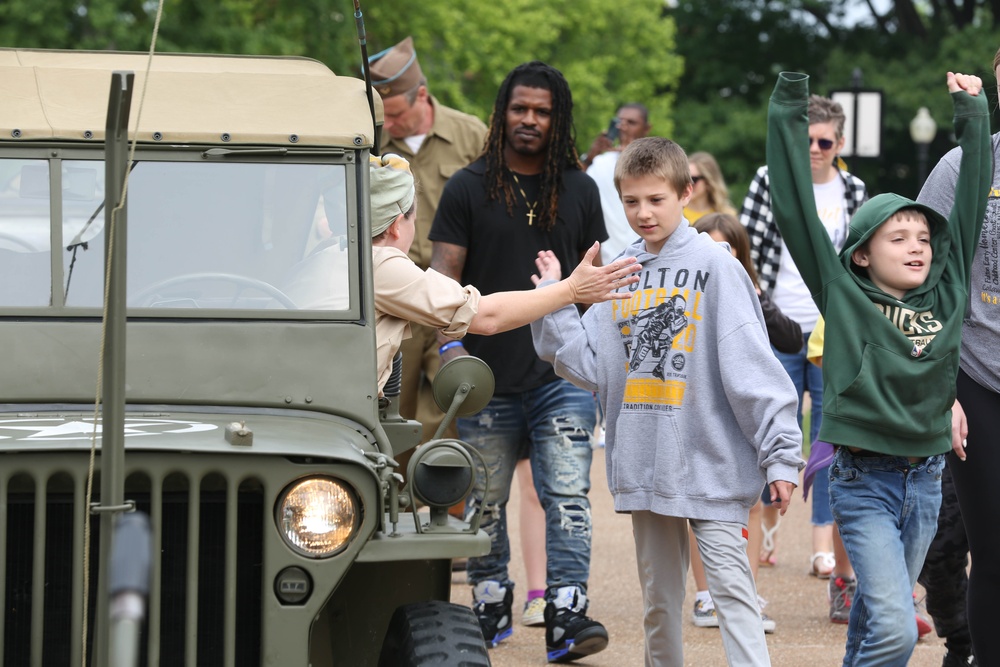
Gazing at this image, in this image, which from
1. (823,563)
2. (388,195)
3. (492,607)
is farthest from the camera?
(823,563)

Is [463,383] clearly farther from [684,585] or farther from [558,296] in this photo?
[684,585]

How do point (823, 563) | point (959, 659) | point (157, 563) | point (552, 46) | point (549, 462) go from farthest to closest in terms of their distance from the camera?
1. point (552, 46)
2. point (823, 563)
3. point (549, 462)
4. point (959, 659)
5. point (157, 563)

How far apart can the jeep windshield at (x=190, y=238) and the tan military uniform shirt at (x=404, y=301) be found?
16cm

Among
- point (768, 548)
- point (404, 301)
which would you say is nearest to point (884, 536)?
point (404, 301)

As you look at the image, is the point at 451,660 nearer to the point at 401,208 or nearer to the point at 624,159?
the point at 401,208

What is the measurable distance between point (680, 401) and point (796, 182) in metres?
0.80

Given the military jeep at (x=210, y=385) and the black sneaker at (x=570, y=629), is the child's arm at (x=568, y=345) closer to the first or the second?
the military jeep at (x=210, y=385)

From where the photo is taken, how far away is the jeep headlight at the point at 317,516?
4.03 m

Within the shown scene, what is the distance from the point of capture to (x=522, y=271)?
Answer: 7.03 m

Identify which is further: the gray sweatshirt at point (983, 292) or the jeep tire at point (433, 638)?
the gray sweatshirt at point (983, 292)

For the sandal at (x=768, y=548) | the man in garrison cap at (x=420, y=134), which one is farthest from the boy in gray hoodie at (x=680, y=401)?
the sandal at (x=768, y=548)

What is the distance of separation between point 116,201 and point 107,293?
0.22 metres

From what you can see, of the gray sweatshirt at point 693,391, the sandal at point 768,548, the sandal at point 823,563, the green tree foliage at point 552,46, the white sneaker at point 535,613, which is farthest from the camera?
the green tree foliage at point 552,46

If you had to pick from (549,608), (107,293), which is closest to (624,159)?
(549,608)
